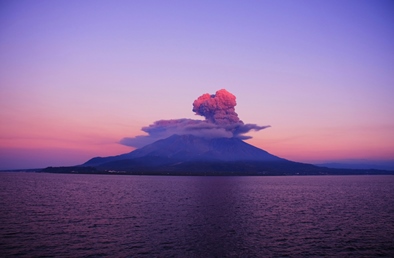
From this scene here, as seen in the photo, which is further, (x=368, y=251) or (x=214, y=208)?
(x=214, y=208)

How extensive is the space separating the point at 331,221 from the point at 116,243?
116 ft

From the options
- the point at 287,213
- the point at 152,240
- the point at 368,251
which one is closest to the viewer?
the point at 368,251

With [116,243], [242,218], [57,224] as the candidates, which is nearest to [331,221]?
[242,218]

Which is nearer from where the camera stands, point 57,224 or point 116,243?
point 116,243

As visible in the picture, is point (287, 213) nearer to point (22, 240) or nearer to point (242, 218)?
point (242, 218)

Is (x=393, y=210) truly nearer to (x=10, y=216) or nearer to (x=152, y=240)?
(x=152, y=240)

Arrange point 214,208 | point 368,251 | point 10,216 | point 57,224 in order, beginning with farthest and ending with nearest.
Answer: point 214,208 → point 10,216 → point 57,224 → point 368,251

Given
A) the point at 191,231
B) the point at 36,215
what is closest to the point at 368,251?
the point at 191,231

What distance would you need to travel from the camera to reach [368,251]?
35438 mm

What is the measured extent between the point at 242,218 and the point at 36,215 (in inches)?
1378

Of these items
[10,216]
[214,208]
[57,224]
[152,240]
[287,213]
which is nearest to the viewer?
[152,240]

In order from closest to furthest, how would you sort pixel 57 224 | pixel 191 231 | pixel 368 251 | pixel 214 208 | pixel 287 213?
pixel 368 251, pixel 191 231, pixel 57 224, pixel 287 213, pixel 214 208

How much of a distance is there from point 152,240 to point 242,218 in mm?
20697

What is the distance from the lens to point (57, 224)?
46969mm
